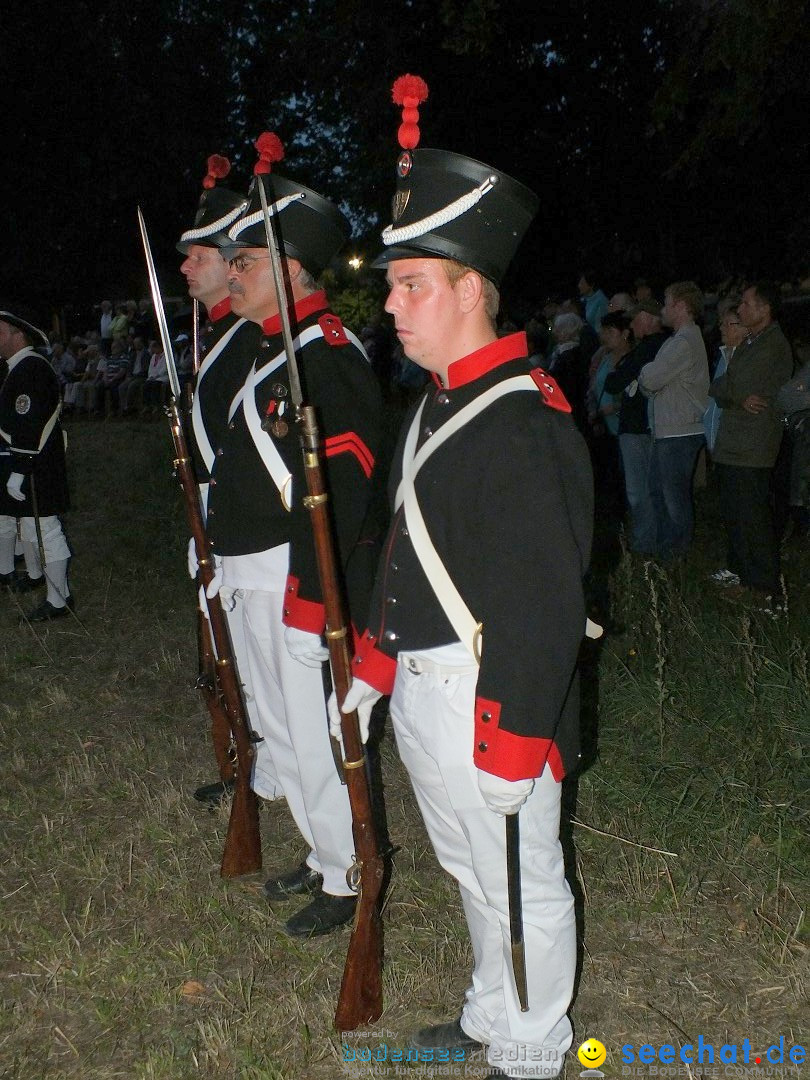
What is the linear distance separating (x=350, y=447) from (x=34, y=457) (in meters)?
4.77

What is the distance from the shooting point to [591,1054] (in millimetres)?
2988

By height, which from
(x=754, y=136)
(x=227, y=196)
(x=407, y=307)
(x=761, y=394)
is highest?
(x=754, y=136)

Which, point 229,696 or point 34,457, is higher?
point 34,457

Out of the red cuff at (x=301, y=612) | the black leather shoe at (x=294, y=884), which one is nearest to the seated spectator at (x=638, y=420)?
the black leather shoe at (x=294, y=884)

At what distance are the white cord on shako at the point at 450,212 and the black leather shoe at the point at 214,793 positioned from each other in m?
2.76

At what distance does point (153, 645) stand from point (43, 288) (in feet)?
64.6

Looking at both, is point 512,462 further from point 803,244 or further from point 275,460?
point 803,244

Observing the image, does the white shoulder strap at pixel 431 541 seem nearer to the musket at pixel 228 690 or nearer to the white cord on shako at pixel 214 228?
the musket at pixel 228 690

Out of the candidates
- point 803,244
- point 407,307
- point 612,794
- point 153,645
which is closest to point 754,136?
point 803,244

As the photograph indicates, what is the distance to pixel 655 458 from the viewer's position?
26.0 ft

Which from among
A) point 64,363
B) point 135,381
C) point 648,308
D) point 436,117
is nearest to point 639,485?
point 648,308

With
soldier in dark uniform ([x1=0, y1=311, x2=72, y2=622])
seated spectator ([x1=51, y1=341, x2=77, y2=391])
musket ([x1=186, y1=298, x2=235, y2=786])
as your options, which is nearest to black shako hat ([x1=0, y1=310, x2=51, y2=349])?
soldier in dark uniform ([x1=0, y1=311, x2=72, y2=622])

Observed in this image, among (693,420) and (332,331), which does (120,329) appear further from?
(332,331)

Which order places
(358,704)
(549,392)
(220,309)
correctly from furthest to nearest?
(220,309)
(358,704)
(549,392)
